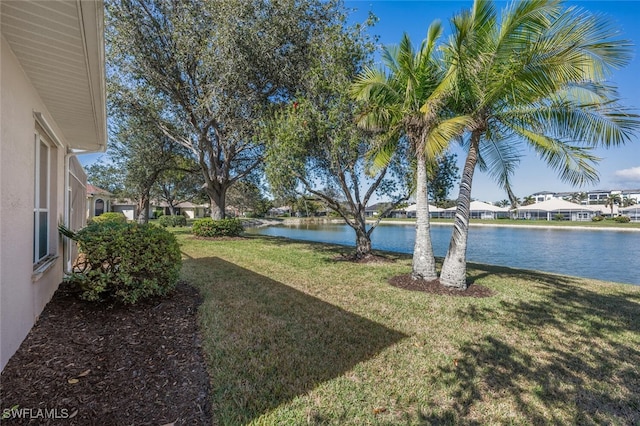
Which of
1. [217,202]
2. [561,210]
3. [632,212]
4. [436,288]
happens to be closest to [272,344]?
[436,288]

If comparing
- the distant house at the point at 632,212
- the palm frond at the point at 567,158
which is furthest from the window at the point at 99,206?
the distant house at the point at 632,212

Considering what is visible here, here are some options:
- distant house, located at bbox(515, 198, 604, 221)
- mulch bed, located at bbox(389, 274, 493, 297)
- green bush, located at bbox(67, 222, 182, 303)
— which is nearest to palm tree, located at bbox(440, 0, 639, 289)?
mulch bed, located at bbox(389, 274, 493, 297)

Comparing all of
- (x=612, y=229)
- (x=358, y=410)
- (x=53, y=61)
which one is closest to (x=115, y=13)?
(x=53, y=61)

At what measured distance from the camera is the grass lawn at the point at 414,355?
2.53m

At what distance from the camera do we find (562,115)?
18.8ft

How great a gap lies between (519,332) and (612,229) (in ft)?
137

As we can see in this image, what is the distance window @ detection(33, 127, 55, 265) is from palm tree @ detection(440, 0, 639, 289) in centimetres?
690

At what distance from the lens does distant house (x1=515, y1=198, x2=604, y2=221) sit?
151 ft

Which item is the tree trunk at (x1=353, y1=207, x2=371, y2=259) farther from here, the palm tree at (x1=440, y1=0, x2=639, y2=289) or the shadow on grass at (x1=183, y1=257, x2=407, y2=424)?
the shadow on grass at (x1=183, y1=257, x2=407, y2=424)

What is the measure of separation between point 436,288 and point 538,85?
4129 millimetres

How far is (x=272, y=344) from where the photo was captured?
3607mm

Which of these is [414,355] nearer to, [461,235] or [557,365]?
[557,365]

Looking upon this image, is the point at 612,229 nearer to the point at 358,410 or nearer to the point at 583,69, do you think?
the point at 583,69

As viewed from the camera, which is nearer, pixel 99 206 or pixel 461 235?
pixel 461 235
